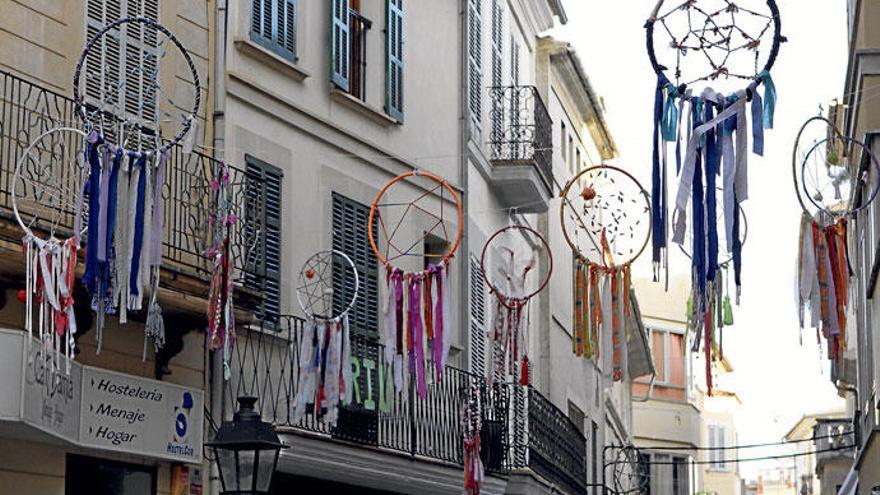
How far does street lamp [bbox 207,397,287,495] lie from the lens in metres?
15.4

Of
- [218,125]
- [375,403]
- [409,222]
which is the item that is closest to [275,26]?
[218,125]

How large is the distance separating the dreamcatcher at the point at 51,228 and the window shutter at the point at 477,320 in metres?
10.1

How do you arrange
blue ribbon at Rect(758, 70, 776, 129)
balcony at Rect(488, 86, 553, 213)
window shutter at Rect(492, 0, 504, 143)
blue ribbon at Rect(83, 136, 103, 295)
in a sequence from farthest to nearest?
window shutter at Rect(492, 0, 504, 143) → balcony at Rect(488, 86, 553, 213) → blue ribbon at Rect(758, 70, 776, 129) → blue ribbon at Rect(83, 136, 103, 295)

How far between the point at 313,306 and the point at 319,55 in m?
2.81

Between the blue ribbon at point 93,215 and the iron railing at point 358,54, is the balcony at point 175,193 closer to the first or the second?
the blue ribbon at point 93,215

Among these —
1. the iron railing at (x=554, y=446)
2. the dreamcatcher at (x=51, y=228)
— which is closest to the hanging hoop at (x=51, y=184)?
the dreamcatcher at (x=51, y=228)

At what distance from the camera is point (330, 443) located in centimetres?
2114

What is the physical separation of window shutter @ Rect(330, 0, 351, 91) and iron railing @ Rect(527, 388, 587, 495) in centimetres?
624

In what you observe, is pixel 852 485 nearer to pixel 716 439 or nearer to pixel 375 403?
pixel 375 403

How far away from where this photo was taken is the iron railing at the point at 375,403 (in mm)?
20516

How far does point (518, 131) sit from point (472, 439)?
6690 mm

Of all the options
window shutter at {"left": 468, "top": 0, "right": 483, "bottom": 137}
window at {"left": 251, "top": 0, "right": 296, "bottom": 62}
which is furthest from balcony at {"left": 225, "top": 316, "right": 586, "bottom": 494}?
window shutter at {"left": 468, "top": 0, "right": 483, "bottom": 137}

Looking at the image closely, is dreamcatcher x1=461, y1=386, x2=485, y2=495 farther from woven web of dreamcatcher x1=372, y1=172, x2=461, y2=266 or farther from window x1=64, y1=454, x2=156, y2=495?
window x1=64, y1=454, x2=156, y2=495

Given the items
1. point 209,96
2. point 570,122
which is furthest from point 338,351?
point 570,122
